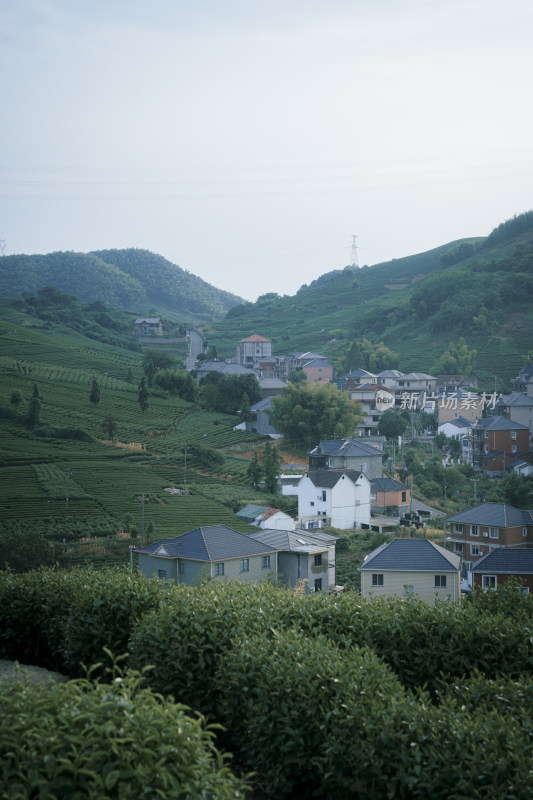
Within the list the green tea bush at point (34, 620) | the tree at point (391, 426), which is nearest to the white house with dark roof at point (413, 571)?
the green tea bush at point (34, 620)

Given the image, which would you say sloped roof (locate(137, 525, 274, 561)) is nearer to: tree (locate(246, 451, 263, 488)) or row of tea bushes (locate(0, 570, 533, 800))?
row of tea bushes (locate(0, 570, 533, 800))

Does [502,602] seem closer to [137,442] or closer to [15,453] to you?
[15,453]

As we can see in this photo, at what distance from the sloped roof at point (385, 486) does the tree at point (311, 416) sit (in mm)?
6976

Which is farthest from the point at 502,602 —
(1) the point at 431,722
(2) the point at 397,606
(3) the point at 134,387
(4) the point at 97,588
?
(3) the point at 134,387

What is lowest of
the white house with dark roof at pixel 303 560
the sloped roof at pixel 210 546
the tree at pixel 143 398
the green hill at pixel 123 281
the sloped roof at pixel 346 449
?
the white house with dark roof at pixel 303 560

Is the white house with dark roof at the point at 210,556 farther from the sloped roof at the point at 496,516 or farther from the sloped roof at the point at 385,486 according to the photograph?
the sloped roof at the point at 385,486

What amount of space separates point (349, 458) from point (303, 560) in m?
9.78

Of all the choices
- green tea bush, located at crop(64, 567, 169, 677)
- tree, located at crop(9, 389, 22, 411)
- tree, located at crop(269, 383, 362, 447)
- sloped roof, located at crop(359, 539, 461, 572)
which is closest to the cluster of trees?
tree, located at crop(269, 383, 362, 447)

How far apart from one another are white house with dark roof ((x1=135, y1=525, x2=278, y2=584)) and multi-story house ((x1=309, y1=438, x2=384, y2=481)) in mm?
10232

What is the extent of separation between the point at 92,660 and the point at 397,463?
837 inches

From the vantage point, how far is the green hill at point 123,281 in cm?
5978

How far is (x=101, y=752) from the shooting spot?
76.3 inches

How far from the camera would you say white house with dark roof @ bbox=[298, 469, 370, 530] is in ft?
58.8

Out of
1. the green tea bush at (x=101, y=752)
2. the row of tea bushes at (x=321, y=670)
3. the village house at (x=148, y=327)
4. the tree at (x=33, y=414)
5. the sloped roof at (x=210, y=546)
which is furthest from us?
the village house at (x=148, y=327)
